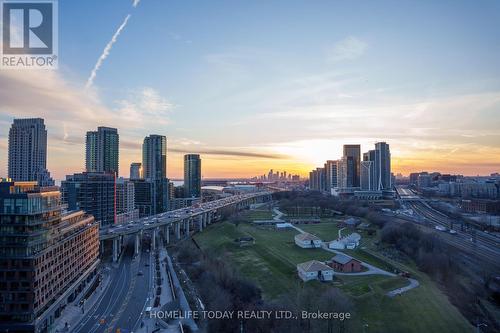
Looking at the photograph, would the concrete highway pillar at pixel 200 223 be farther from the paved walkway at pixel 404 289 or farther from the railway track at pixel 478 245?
the paved walkway at pixel 404 289

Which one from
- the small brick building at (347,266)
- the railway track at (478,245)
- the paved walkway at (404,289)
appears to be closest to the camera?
the paved walkway at (404,289)

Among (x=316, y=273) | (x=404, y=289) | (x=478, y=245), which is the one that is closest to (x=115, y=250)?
(x=316, y=273)

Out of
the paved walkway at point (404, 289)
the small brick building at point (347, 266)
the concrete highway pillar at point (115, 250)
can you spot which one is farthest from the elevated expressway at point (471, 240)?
the concrete highway pillar at point (115, 250)

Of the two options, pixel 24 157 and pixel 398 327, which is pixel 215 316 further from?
pixel 24 157

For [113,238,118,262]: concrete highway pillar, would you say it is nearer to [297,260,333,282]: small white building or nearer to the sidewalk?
the sidewalk

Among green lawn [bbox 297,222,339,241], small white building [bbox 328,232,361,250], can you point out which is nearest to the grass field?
small white building [bbox 328,232,361,250]

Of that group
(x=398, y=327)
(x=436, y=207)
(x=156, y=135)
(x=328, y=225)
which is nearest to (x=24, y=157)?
(x=156, y=135)

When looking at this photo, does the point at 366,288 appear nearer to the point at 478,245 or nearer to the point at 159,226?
the point at 478,245

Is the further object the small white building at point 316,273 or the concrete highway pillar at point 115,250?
the concrete highway pillar at point 115,250
